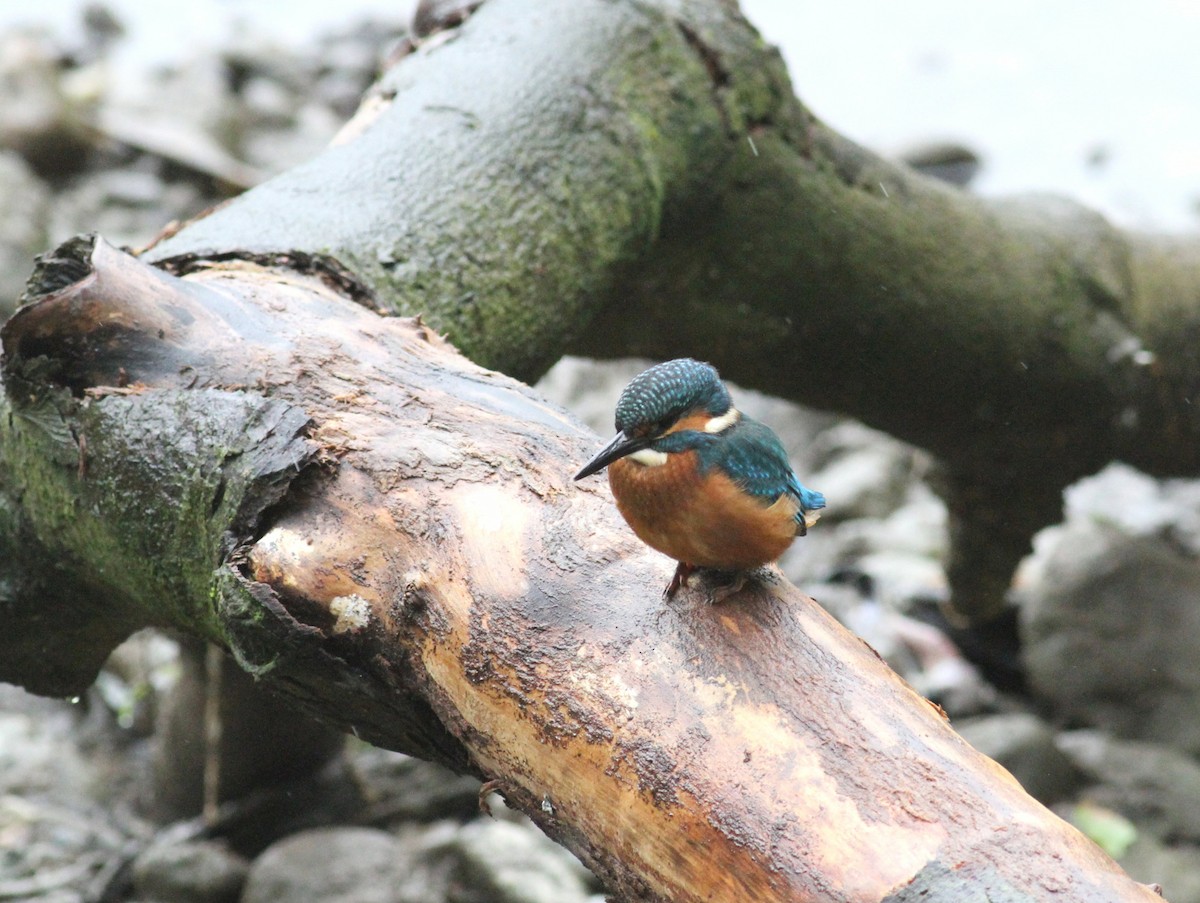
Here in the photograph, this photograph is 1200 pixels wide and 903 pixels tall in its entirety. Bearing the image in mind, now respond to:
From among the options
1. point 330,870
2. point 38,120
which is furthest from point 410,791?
point 38,120

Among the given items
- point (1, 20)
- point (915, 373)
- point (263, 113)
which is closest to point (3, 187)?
point (263, 113)

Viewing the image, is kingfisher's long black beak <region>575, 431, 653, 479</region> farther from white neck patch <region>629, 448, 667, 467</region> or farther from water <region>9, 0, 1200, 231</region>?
water <region>9, 0, 1200, 231</region>

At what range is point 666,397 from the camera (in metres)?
1.84

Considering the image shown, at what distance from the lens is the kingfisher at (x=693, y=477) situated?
1.81 meters

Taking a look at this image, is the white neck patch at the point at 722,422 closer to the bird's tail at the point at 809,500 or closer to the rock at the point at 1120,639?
the bird's tail at the point at 809,500

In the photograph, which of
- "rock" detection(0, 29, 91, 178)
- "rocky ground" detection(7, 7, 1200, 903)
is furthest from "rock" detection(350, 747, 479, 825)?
"rock" detection(0, 29, 91, 178)

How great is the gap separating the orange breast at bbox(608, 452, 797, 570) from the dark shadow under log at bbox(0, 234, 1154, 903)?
3.4 inches

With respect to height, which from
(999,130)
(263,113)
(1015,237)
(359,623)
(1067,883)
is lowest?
(263,113)

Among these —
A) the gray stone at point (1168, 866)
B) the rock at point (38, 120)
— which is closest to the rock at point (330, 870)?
the gray stone at point (1168, 866)

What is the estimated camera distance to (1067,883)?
1.51 meters

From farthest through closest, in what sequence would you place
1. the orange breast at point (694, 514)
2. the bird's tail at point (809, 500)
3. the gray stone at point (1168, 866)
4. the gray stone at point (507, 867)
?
the gray stone at point (1168, 866) → the gray stone at point (507, 867) → the bird's tail at point (809, 500) → the orange breast at point (694, 514)

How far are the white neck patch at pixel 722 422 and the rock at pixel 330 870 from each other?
9.18 feet

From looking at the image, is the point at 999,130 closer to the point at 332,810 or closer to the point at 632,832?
the point at 332,810

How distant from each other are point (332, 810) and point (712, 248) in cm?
248
